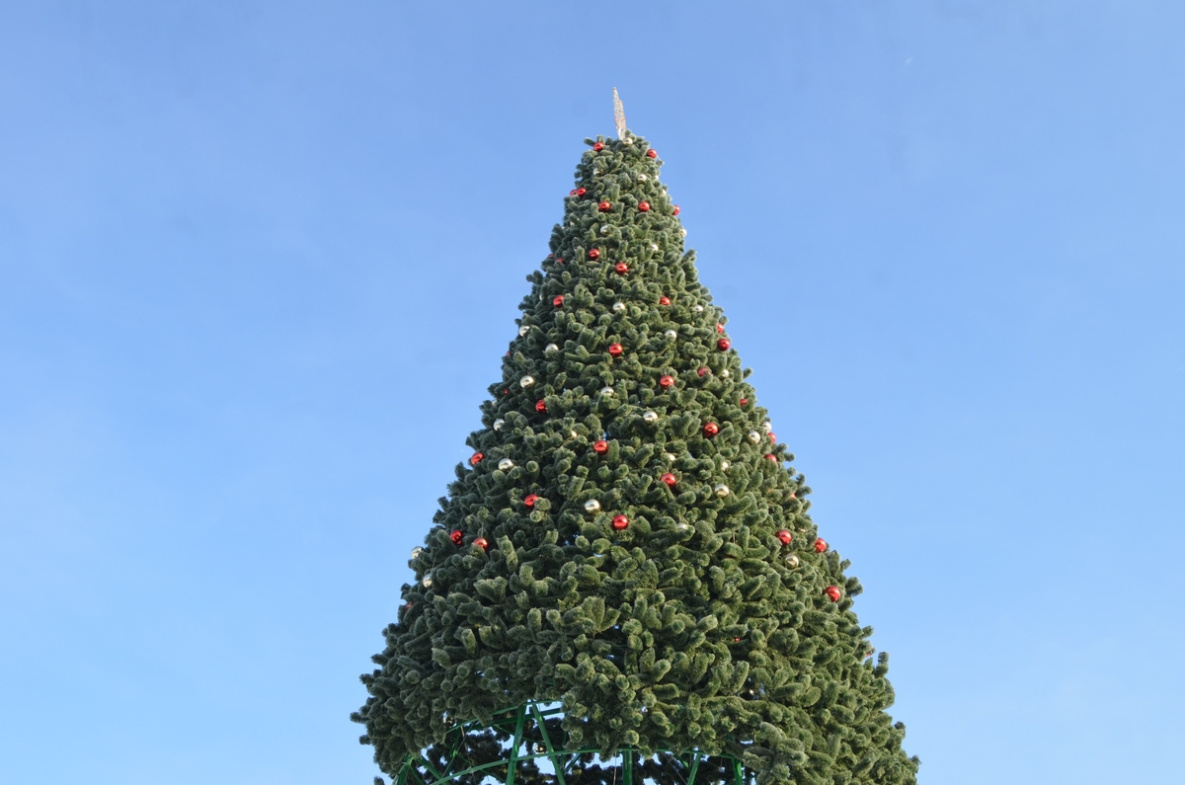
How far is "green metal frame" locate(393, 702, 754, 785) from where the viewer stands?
304 inches

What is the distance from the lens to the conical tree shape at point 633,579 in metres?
7.40

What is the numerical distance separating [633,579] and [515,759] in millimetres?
1541

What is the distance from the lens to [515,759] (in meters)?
7.67

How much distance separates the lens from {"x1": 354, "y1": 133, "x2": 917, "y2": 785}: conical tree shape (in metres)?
7.40

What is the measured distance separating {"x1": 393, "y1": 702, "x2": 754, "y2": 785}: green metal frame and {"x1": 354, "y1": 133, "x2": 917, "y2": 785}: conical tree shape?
0.14 m

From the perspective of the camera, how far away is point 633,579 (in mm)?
7852

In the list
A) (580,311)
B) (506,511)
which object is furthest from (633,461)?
(580,311)

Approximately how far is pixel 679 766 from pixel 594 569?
9.69ft

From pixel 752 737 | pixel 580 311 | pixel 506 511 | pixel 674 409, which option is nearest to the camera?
pixel 752 737

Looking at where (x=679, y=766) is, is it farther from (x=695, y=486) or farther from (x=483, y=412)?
(x=483, y=412)

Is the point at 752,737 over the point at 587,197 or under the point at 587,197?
under

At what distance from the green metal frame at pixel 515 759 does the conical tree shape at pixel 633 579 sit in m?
0.14

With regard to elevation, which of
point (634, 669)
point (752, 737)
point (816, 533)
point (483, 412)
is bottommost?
→ point (752, 737)

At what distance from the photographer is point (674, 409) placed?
368 inches
